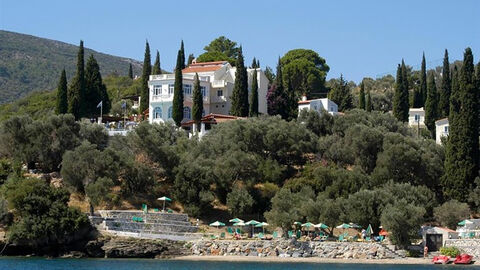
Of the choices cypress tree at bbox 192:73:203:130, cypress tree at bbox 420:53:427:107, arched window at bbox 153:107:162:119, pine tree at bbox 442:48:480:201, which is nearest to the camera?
pine tree at bbox 442:48:480:201

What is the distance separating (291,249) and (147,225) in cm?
1108

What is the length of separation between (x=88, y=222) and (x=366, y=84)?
325 feet

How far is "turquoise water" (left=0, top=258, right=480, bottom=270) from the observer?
50969 mm

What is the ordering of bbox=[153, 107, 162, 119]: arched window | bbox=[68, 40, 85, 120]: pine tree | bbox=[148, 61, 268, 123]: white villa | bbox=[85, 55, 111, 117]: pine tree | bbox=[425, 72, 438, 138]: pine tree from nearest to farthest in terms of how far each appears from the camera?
bbox=[68, 40, 85, 120]: pine tree → bbox=[148, 61, 268, 123]: white villa → bbox=[85, 55, 111, 117]: pine tree → bbox=[153, 107, 162, 119]: arched window → bbox=[425, 72, 438, 138]: pine tree

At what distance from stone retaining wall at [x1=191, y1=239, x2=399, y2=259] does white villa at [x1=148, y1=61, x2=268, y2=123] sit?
3064cm

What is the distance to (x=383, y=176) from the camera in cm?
7194

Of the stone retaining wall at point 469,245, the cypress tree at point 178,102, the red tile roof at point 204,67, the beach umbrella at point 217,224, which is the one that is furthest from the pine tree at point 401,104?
the beach umbrella at point 217,224

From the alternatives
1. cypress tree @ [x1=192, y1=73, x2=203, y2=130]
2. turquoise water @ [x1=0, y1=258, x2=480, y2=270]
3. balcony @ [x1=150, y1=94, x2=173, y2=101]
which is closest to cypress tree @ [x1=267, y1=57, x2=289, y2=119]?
cypress tree @ [x1=192, y1=73, x2=203, y2=130]

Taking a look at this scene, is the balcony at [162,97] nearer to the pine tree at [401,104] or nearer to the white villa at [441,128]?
the pine tree at [401,104]

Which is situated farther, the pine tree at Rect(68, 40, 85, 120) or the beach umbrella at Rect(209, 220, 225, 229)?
the pine tree at Rect(68, 40, 85, 120)

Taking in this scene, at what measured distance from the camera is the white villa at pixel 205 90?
297 ft

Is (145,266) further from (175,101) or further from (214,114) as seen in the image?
(214,114)

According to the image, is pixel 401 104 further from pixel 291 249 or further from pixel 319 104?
pixel 291 249

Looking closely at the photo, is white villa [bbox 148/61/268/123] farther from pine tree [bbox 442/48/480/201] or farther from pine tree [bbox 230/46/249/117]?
pine tree [bbox 442/48/480/201]
